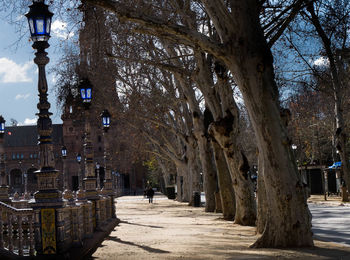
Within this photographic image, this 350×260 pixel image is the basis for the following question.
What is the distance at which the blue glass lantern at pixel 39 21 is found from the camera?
1051 centimetres

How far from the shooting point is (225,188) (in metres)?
23.6

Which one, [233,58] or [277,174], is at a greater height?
[233,58]

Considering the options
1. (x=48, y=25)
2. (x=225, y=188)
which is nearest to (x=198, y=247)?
(x=48, y=25)

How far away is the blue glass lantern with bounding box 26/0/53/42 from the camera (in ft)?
34.5

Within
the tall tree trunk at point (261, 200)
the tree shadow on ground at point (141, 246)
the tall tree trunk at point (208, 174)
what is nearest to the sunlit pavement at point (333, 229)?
the tall tree trunk at point (261, 200)

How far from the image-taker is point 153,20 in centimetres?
1188

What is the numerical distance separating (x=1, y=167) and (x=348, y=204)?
17738 millimetres

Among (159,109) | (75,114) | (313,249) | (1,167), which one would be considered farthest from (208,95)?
(159,109)

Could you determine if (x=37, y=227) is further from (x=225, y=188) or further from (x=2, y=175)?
(x=2, y=175)

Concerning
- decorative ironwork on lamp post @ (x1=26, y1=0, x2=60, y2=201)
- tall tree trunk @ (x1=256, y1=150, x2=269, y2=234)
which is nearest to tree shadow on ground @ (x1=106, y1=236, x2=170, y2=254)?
decorative ironwork on lamp post @ (x1=26, y1=0, x2=60, y2=201)

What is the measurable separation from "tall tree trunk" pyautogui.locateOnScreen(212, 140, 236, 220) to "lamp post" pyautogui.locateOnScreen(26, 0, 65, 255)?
43.0 feet

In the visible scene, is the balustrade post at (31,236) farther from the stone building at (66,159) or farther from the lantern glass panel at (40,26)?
the stone building at (66,159)

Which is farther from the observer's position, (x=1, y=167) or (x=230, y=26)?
(x=1, y=167)

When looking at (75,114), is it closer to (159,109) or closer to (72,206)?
(159,109)
